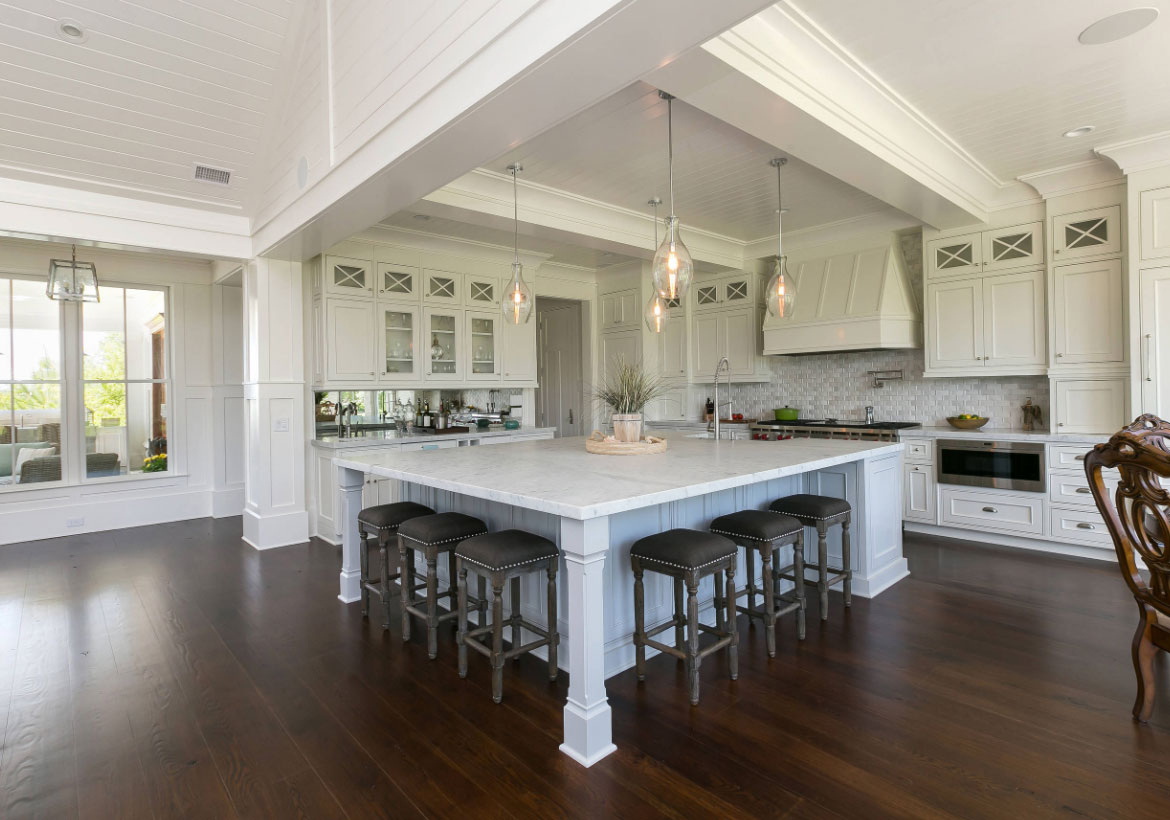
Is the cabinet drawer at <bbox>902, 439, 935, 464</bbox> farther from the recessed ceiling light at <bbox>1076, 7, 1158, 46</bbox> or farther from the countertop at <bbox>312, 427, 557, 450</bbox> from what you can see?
the countertop at <bbox>312, 427, 557, 450</bbox>

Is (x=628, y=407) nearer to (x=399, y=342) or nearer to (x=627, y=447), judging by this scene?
(x=627, y=447)

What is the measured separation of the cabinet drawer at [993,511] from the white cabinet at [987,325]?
41.0 inches

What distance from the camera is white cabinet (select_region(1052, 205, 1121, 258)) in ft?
14.5

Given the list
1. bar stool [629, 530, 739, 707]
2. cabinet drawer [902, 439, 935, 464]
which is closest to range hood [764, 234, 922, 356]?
cabinet drawer [902, 439, 935, 464]

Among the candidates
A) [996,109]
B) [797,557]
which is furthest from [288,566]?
[996,109]

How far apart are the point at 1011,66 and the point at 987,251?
7.76 feet

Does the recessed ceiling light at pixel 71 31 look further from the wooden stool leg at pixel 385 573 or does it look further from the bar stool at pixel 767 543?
the bar stool at pixel 767 543

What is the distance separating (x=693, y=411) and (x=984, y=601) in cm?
416

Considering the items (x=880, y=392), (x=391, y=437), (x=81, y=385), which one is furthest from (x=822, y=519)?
(x=81, y=385)

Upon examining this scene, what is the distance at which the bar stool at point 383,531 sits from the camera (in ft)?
10.6

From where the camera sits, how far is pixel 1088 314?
14.9 feet

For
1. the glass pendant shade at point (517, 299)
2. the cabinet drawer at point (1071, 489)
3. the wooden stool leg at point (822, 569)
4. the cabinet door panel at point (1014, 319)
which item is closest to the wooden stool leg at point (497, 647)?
the wooden stool leg at point (822, 569)

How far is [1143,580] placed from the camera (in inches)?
89.3

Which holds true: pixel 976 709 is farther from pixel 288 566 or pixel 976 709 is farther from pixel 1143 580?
pixel 288 566
